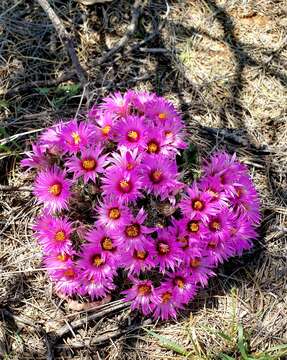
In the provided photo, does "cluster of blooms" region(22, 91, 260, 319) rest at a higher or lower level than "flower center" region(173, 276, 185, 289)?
higher

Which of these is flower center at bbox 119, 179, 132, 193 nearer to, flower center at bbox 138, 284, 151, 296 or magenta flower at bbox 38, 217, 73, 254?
magenta flower at bbox 38, 217, 73, 254

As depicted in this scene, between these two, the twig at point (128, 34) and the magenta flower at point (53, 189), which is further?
the twig at point (128, 34)

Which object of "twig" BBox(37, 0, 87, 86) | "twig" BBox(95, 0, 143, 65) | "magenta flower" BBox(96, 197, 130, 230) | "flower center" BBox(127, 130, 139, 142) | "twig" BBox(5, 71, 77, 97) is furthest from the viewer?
"twig" BBox(95, 0, 143, 65)

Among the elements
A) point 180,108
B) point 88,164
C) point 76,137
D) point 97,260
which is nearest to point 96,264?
point 97,260

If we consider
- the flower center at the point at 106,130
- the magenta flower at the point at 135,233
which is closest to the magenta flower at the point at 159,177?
the magenta flower at the point at 135,233

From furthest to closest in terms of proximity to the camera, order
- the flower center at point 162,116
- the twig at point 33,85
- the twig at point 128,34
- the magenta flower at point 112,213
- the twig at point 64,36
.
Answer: the twig at point 128,34
the twig at point 33,85
the twig at point 64,36
the flower center at point 162,116
the magenta flower at point 112,213

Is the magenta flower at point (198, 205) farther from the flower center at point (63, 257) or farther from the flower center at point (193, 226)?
the flower center at point (63, 257)

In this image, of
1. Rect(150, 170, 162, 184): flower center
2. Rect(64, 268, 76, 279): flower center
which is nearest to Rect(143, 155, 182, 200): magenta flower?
Rect(150, 170, 162, 184): flower center
